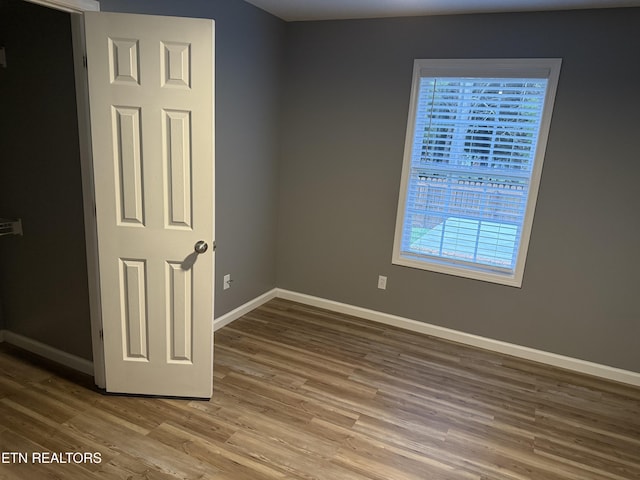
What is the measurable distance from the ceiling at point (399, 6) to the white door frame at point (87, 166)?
142 cm

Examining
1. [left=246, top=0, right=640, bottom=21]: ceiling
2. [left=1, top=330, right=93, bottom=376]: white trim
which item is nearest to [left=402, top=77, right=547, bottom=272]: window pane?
[left=246, top=0, right=640, bottom=21]: ceiling

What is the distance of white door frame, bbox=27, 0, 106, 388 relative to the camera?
202 cm

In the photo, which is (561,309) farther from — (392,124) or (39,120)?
(39,120)

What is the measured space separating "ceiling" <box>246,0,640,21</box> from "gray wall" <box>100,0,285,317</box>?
24 cm

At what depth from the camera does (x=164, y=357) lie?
241 centimetres

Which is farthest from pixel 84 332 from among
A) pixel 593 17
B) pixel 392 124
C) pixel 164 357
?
pixel 593 17

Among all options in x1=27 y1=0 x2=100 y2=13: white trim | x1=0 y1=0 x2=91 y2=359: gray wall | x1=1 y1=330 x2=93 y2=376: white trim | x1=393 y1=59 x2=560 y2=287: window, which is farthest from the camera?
x1=393 y1=59 x2=560 y2=287: window

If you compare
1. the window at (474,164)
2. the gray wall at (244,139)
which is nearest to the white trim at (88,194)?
the gray wall at (244,139)

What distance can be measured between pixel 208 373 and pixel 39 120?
1.77 metres

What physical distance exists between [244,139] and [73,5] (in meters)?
1.51

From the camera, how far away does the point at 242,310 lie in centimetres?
366

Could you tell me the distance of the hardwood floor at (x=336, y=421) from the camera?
2.04 m

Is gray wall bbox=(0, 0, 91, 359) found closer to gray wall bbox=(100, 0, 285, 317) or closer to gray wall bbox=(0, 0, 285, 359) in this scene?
gray wall bbox=(0, 0, 285, 359)

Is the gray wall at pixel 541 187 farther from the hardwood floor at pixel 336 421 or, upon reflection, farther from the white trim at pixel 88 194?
the white trim at pixel 88 194
